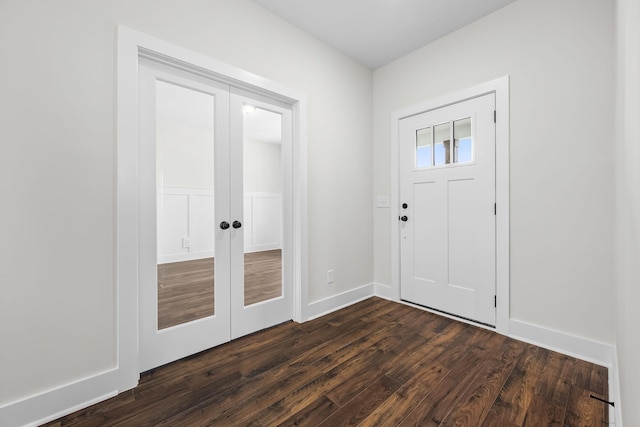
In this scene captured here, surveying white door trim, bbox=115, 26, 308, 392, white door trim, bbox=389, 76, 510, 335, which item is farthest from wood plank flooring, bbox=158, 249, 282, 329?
white door trim, bbox=389, 76, 510, 335

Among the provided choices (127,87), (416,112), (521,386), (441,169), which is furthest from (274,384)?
(416,112)

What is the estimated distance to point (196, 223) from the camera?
204 centimetres

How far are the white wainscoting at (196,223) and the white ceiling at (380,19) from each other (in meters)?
1.59

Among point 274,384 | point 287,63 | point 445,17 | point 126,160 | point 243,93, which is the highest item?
point 445,17

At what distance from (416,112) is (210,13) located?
6.69 feet

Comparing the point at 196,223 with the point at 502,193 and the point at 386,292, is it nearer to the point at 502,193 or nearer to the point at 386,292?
the point at 386,292

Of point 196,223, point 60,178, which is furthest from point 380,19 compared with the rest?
point 60,178

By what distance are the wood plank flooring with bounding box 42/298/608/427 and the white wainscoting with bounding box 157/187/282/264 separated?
747 millimetres

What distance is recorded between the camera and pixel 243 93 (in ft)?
7.31

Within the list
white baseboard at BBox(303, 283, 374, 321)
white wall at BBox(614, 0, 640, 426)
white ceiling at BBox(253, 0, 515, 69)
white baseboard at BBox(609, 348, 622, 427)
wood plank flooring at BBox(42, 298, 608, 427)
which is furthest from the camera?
white baseboard at BBox(303, 283, 374, 321)

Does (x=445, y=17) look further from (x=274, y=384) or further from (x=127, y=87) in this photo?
(x=274, y=384)

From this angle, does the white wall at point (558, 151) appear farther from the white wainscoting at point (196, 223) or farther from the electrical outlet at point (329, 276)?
the white wainscoting at point (196, 223)

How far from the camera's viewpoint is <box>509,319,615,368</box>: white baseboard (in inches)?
72.2

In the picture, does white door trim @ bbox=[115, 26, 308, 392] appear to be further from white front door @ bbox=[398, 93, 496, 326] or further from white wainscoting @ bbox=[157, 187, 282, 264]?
white front door @ bbox=[398, 93, 496, 326]
